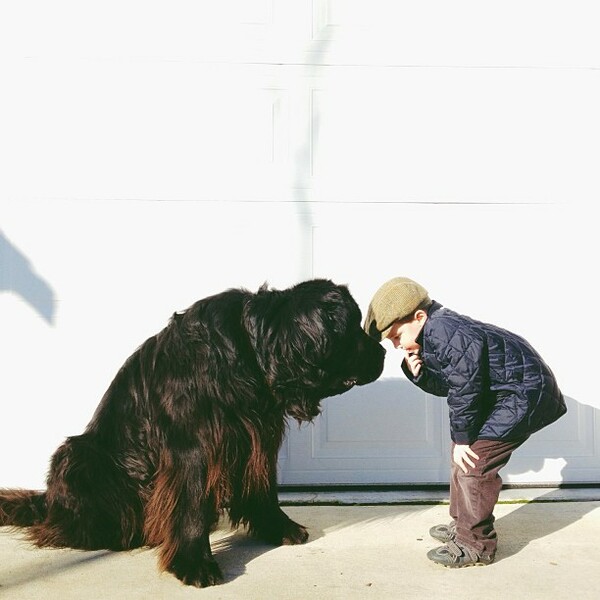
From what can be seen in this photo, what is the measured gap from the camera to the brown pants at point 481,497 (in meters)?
2.98

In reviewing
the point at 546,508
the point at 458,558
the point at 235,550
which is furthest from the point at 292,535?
the point at 546,508

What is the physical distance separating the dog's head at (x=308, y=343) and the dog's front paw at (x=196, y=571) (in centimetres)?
59

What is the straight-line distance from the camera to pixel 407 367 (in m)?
3.21

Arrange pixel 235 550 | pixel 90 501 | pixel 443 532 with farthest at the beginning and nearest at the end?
pixel 443 532, pixel 235 550, pixel 90 501

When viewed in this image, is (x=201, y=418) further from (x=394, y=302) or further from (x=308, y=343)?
(x=394, y=302)

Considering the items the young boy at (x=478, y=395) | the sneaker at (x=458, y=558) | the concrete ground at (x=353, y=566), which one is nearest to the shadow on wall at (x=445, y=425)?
the concrete ground at (x=353, y=566)

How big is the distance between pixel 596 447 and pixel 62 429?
2.54m

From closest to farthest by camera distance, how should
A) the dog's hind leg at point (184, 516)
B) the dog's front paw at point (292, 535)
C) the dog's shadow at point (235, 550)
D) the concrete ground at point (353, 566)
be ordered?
the concrete ground at point (353, 566), the dog's hind leg at point (184, 516), the dog's shadow at point (235, 550), the dog's front paw at point (292, 535)

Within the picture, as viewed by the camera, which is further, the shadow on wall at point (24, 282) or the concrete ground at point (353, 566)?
the shadow on wall at point (24, 282)

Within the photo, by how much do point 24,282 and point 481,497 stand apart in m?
2.27

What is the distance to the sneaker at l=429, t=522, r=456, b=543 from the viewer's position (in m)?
3.23

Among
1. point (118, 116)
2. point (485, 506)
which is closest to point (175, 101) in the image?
point (118, 116)

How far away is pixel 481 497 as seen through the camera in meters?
2.98

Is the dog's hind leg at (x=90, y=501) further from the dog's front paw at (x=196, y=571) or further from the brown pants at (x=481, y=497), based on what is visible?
the brown pants at (x=481, y=497)
